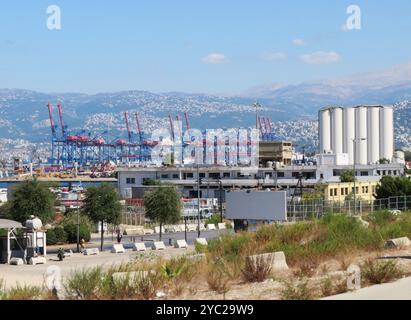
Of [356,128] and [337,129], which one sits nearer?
[337,129]

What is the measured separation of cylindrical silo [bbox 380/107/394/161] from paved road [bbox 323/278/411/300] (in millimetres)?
134666

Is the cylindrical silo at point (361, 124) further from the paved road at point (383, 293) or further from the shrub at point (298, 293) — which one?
the shrub at point (298, 293)

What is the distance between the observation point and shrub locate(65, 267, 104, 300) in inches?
452

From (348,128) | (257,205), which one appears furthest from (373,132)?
(257,205)

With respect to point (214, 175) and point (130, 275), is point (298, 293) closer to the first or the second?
point (130, 275)

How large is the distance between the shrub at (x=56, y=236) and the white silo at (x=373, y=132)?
98539 mm

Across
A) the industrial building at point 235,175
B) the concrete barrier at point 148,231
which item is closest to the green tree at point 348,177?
the industrial building at point 235,175

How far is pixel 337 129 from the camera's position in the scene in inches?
5797

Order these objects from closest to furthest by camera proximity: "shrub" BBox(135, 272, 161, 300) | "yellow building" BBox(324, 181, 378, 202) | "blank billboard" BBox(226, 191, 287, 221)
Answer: "shrub" BBox(135, 272, 161, 300), "blank billboard" BBox(226, 191, 287, 221), "yellow building" BBox(324, 181, 378, 202)

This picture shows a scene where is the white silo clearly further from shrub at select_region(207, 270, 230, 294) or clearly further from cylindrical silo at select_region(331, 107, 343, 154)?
shrub at select_region(207, 270, 230, 294)

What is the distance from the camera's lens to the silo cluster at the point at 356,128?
145m

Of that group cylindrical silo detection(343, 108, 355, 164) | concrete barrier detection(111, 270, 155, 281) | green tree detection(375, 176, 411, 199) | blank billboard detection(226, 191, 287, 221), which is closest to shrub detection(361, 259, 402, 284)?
concrete barrier detection(111, 270, 155, 281)

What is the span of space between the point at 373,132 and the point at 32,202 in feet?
360

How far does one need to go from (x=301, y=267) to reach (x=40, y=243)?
1987 cm
